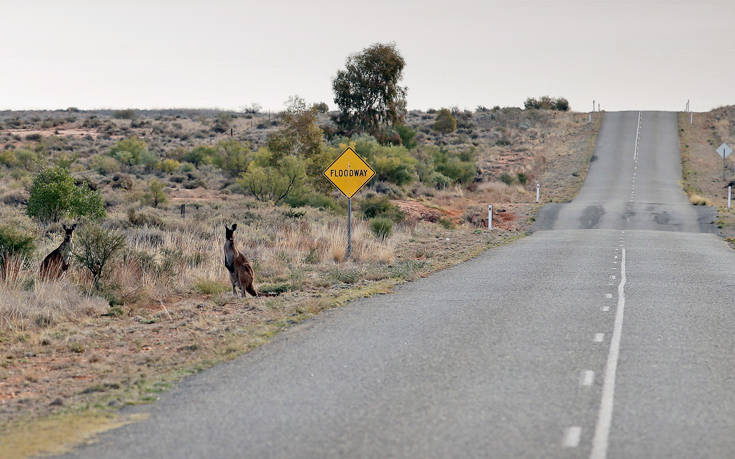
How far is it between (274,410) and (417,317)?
5.96 meters

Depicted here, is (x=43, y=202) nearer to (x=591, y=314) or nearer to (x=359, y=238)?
(x=359, y=238)

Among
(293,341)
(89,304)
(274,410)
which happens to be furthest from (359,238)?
(274,410)

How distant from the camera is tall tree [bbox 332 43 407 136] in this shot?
65375 mm

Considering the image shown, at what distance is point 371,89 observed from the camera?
65.9 metres

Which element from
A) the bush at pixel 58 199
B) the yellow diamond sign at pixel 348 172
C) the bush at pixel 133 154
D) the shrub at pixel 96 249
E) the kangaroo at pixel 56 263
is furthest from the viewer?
the bush at pixel 133 154

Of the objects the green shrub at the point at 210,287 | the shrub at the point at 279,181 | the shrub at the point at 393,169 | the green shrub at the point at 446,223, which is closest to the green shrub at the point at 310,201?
the shrub at the point at 279,181

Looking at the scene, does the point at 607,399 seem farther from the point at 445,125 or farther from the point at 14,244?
the point at 445,125

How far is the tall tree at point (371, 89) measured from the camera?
6538 centimetres

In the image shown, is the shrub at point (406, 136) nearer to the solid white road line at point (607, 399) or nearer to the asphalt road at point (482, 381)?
the asphalt road at point (482, 381)

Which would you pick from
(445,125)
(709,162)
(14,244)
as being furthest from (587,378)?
(445,125)

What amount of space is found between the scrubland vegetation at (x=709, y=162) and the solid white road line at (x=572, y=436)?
84.1 feet

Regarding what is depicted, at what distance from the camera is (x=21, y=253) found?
1800cm

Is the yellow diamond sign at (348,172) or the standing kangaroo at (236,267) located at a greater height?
the yellow diamond sign at (348,172)

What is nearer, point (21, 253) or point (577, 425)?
point (577, 425)
